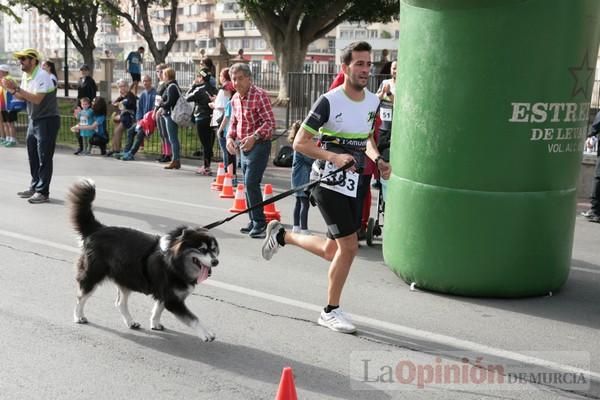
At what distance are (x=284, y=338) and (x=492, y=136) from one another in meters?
2.30

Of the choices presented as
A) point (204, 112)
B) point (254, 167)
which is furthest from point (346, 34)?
point (254, 167)

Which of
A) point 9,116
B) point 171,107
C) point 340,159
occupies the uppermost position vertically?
point 340,159

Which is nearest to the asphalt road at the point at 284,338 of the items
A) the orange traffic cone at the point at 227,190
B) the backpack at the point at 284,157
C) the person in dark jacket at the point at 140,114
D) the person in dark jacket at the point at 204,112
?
the orange traffic cone at the point at 227,190

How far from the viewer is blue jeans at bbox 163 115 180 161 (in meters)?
13.7

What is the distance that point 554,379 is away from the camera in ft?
14.8

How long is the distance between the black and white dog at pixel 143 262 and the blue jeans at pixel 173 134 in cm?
864

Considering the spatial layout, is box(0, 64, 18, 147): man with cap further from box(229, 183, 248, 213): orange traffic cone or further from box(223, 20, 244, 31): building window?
box(223, 20, 244, 31): building window

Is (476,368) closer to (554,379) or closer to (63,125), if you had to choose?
(554,379)

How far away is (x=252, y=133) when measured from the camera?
8.43 metres

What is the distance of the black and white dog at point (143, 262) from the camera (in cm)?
459

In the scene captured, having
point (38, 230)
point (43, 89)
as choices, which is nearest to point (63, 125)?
point (43, 89)

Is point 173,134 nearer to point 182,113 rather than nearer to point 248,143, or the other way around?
point 182,113

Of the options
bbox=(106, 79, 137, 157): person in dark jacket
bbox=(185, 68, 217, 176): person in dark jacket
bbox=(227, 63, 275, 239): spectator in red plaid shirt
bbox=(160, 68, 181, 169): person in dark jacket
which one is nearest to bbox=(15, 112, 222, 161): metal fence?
bbox=(106, 79, 137, 157): person in dark jacket

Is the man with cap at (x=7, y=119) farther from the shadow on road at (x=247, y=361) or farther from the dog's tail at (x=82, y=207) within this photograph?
the shadow on road at (x=247, y=361)
